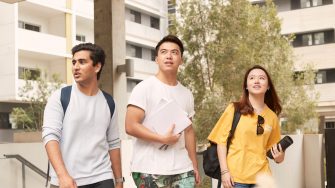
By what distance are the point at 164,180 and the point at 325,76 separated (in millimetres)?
26164

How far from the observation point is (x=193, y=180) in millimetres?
2455

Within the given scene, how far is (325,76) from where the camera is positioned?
2712 centimetres

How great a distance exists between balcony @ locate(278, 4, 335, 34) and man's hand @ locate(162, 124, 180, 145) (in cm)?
2598

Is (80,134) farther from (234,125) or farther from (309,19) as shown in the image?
(309,19)

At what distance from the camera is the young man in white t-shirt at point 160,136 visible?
2.37 m

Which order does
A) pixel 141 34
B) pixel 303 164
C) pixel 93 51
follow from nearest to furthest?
pixel 93 51
pixel 303 164
pixel 141 34

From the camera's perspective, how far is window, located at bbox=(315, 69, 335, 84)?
1062 inches

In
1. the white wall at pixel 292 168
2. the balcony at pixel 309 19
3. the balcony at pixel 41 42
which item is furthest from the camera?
the balcony at pixel 309 19

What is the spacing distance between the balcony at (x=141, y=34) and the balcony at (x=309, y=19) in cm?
873

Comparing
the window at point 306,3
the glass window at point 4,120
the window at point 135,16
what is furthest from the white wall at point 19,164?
the window at point 135,16

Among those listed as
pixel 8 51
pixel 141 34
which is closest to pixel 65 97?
pixel 8 51

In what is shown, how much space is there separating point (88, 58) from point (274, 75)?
46.4 ft

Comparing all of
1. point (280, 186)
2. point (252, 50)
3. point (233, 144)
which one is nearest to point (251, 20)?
point (252, 50)

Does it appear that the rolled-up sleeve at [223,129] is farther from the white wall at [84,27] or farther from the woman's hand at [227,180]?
the white wall at [84,27]
